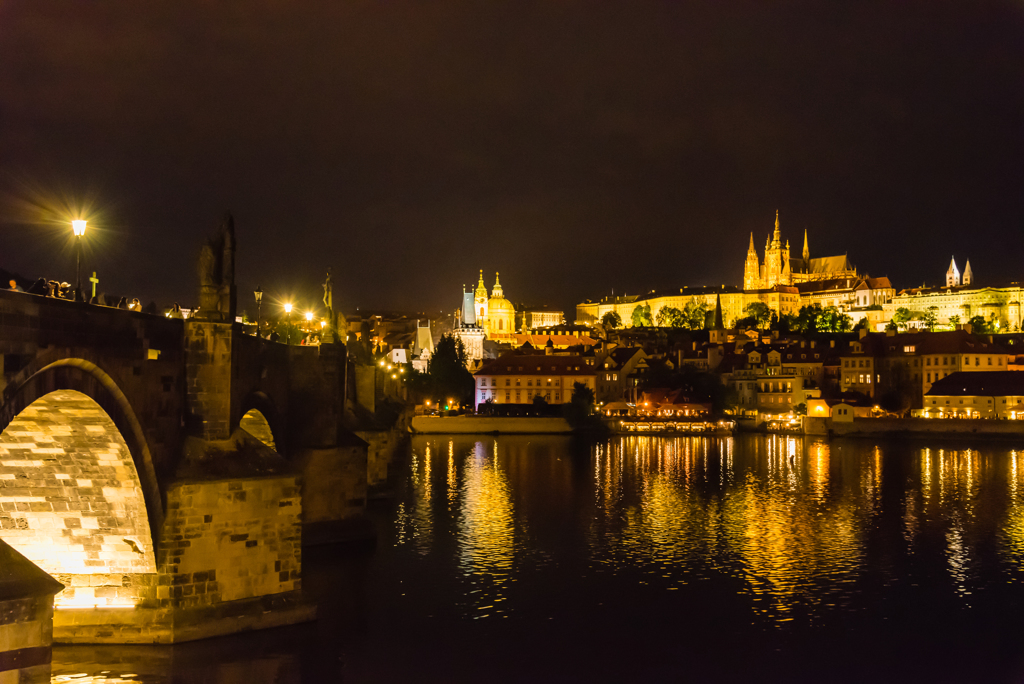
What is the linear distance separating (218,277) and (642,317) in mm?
162247

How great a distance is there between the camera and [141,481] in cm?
1412

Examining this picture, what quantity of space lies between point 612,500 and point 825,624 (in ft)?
57.1

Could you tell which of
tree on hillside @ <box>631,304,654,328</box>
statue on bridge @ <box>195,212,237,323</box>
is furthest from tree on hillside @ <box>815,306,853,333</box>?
statue on bridge @ <box>195,212,237,323</box>

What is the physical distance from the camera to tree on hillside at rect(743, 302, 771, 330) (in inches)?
A: 6304

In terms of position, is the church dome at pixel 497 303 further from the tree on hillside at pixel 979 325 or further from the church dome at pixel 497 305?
the tree on hillside at pixel 979 325

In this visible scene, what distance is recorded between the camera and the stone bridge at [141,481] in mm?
12656

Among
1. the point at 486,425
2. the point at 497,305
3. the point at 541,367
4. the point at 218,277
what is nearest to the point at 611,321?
the point at 497,305

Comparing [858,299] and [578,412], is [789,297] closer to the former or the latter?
[858,299]

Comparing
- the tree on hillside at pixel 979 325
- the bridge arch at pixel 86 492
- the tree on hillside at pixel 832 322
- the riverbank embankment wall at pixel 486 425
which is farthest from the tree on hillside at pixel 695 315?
the bridge arch at pixel 86 492

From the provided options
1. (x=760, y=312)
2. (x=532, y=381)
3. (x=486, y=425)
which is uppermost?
(x=760, y=312)

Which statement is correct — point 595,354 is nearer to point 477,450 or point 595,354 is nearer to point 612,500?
point 477,450

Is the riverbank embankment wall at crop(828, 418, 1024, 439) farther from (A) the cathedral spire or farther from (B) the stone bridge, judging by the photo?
(A) the cathedral spire

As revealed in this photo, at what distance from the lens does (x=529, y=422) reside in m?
74.7

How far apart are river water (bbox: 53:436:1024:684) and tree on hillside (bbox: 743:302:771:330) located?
121466 millimetres
